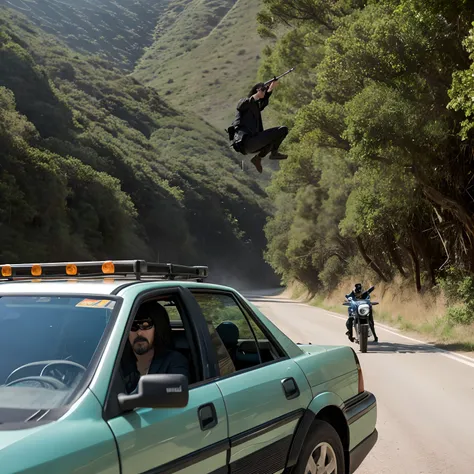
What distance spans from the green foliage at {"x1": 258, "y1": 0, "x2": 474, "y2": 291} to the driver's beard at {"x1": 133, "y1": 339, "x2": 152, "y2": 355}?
9422 millimetres

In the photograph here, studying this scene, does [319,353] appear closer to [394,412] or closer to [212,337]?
[212,337]

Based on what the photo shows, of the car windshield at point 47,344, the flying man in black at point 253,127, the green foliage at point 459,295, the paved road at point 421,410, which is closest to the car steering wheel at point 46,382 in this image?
the car windshield at point 47,344

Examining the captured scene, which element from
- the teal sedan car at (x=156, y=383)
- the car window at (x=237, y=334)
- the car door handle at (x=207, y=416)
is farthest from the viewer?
the car window at (x=237, y=334)

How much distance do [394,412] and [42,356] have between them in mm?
5944

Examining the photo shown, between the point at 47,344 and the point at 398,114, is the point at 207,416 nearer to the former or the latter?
the point at 47,344

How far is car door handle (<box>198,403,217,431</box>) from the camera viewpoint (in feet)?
11.5

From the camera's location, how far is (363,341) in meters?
15.0

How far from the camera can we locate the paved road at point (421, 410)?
244 inches

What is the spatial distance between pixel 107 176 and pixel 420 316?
37714mm

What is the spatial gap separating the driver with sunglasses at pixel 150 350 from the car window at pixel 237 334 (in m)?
0.37

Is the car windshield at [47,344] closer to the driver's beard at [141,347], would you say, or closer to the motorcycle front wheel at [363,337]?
the driver's beard at [141,347]

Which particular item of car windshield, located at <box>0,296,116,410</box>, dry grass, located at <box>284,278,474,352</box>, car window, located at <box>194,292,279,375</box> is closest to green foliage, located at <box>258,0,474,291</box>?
dry grass, located at <box>284,278,474,352</box>

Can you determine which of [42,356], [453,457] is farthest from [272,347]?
[453,457]

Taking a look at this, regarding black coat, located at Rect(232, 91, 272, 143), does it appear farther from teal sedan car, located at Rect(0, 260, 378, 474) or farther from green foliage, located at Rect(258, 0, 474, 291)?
teal sedan car, located at Rect(0, 260, 378, 474)
